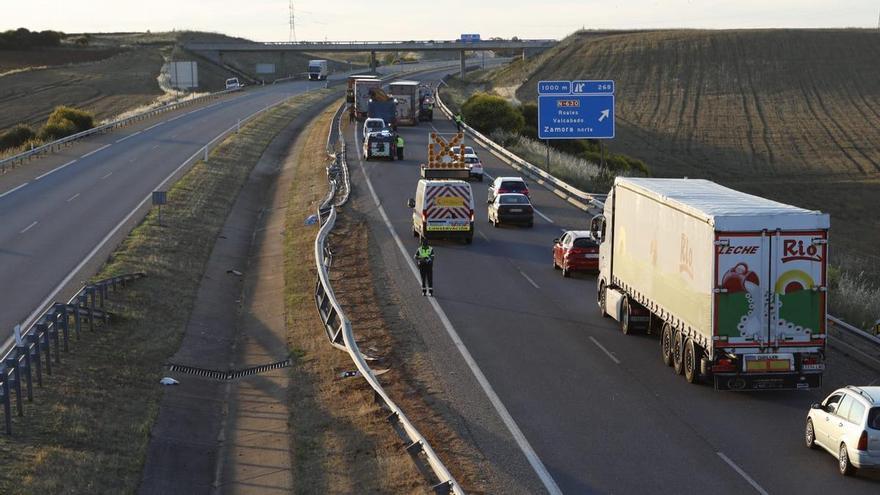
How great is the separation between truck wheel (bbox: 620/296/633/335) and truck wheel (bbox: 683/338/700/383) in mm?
3925

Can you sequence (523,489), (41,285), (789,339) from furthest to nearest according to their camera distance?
(41,285) < (789,339) < (523,489)

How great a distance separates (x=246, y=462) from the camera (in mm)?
19422

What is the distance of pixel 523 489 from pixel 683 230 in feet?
23.4

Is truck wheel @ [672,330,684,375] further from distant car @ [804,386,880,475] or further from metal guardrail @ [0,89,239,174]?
metal guardrail @ [0,89,239,174]

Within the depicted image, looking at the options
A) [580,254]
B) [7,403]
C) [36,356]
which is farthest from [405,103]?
[7,403]

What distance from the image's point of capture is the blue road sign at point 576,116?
172 feet

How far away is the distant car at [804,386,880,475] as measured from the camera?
15266 mm

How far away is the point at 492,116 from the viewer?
276 ft

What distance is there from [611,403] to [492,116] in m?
65.5

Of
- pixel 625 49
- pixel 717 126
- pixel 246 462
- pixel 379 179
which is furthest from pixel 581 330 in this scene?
pixel 625 49

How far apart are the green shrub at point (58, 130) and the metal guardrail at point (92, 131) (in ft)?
4.17

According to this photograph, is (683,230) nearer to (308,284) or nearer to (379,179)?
(308,284)

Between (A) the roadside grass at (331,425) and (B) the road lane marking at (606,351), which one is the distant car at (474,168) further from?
(B) the road lane marking at (606,351)

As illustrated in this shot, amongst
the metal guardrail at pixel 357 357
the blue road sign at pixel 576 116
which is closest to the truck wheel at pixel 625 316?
the metal guardrail at pixel 357 357
